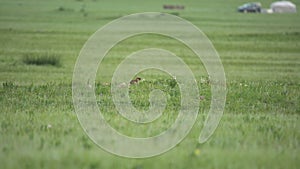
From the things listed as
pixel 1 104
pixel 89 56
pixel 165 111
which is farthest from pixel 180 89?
pixel 89 56

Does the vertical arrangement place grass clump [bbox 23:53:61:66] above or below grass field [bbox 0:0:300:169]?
below

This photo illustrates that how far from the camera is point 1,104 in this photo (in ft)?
37.4

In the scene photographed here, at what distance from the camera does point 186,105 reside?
1138 cm

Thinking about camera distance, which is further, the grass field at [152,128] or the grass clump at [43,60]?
the grass clump at [43,60]

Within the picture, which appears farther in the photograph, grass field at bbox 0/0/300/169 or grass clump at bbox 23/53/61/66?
grass clump at bbox 23/53/61/66

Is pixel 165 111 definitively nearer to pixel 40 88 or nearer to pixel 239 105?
pixel 239 105

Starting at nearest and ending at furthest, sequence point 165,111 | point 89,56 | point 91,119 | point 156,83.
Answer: point 91,119 < point 165,111 < point 156,83 < point 89,56

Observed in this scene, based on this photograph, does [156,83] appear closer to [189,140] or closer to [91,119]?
[91,119]

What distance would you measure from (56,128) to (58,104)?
117 inches

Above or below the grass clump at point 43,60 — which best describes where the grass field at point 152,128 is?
above

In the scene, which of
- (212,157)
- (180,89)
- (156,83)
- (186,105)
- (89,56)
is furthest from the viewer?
(89,56)

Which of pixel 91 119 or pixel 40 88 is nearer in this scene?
pixel 91 119

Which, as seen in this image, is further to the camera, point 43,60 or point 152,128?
point 43,60

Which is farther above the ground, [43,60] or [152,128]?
[152,128]
